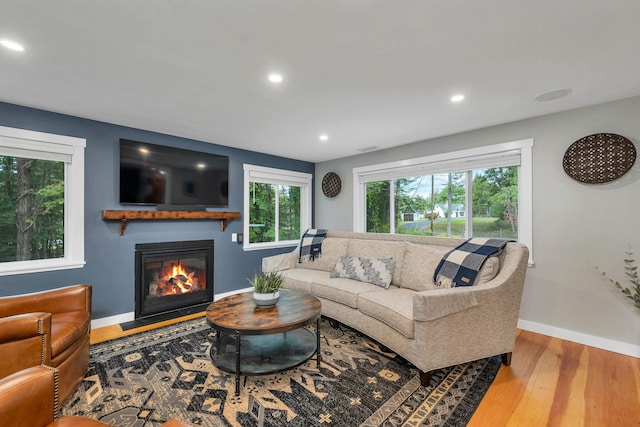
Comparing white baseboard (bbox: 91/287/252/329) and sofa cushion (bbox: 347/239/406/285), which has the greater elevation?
sofa cushion (bbox: 347/239/406/285)

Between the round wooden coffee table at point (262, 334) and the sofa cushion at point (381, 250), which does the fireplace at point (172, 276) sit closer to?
the round wooden coffee table at point (262, 334)

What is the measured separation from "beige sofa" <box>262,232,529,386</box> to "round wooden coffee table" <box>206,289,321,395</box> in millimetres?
492

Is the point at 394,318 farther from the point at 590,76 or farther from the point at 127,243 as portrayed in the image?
the point at 127,243

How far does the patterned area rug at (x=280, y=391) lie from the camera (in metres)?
1.72

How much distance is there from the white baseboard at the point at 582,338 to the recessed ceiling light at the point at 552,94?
227 centimetres

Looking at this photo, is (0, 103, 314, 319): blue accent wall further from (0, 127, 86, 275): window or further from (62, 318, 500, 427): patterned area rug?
(62, 318, 500, 427): patterned area rug

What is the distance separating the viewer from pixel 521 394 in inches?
77.7

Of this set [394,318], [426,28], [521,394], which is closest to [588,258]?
[521,394]

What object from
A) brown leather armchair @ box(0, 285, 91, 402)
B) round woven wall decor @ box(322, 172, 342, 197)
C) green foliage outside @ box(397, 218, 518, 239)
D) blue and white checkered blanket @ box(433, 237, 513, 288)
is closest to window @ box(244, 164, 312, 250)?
round woven wall decor @ box(322, 172, 342, 197)

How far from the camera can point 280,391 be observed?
196 centimetres

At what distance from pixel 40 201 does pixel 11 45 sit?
1811 millimetres

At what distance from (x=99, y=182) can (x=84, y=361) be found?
1925mm

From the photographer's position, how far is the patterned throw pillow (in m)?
3.03

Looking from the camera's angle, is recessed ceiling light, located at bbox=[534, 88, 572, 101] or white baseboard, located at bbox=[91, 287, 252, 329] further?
→ white baseboard, located at bbox=[91, 287, 252, 329]
